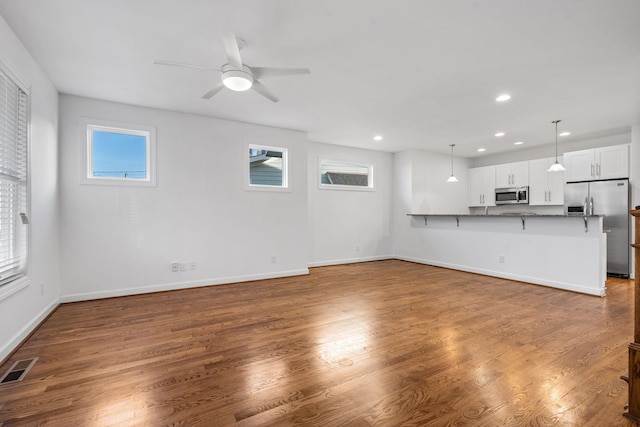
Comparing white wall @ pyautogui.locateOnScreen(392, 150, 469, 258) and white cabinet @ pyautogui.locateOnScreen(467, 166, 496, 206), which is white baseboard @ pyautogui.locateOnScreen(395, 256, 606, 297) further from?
white cabinet @ pyautogui.locateOnScreen(467, 166, 496, 206)

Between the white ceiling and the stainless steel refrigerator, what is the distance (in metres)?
1.36

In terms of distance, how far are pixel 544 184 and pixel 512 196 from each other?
0.66 meters

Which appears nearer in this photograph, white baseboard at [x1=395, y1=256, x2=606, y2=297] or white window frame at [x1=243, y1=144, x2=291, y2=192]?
white baseboard at [x1=395, y1=256, x2=606, y2=297]

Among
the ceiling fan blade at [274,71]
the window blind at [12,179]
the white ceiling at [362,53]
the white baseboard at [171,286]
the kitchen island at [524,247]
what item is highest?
the white ceiling at [362,53]

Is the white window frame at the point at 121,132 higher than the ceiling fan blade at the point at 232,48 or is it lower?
lower

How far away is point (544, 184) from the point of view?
6.55m

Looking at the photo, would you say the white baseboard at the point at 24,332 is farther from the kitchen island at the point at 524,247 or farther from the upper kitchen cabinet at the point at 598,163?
the upper kitchen cabinet at the point at 598,163

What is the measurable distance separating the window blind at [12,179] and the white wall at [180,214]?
1110mm

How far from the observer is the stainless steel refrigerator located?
17.0 ft

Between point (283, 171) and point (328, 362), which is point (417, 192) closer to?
point (283, 171)

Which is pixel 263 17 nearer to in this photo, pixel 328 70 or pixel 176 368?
pixel 328 70

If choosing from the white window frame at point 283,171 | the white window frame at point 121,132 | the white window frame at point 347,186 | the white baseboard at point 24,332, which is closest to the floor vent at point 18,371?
the white baseboard at point 24,332

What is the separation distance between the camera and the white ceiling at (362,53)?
2.23 meters

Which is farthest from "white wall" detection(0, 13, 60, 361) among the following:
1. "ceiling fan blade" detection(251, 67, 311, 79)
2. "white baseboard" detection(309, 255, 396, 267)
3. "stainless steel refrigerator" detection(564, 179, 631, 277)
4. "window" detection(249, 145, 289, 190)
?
"stainless steel refrigerator" detection(564, 179, 631, 277)
